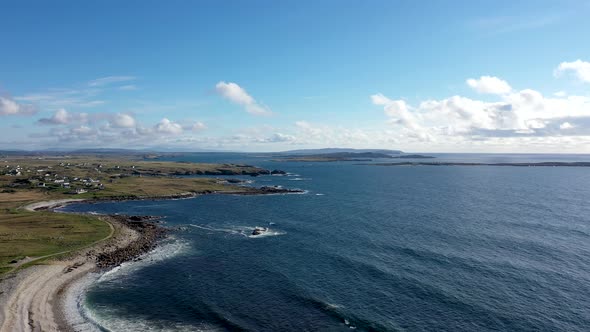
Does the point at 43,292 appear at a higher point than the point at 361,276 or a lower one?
lower

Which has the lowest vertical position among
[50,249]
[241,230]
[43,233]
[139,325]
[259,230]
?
→ [139,325]

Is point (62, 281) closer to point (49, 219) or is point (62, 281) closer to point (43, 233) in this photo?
point (43, 233)

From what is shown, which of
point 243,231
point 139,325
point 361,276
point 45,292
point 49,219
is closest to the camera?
point 139,325

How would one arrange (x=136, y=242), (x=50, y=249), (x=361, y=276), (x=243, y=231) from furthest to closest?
(x=243, y=231)
(x=136, y=242)
(x=50, y=249)
(x=361, y=276)

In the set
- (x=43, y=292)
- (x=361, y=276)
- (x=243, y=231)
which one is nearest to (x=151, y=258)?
(x=43, y=292)

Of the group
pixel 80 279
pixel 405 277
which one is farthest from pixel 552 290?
pixel 80 279

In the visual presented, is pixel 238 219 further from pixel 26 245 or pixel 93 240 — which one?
pixel 26 245

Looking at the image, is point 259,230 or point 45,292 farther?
point 259,230

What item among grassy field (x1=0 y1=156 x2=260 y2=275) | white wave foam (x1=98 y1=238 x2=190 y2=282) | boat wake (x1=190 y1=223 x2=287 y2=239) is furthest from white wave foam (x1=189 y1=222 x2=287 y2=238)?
grassy field (x1=0 y1=156 x2=260 y2=275)
